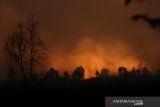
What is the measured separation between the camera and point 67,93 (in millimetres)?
61688

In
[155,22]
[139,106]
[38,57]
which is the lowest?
[139,106]

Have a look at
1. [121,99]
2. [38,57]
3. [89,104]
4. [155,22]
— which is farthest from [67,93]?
[155,22]

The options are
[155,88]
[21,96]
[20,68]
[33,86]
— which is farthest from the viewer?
[20,68]

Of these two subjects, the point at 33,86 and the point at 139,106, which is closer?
the point at 139,106

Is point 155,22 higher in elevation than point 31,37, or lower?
lower

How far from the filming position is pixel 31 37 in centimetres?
7844

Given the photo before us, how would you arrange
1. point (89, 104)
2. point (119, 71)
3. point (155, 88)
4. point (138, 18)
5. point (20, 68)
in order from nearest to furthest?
point (138, 18), point (89, 104), point (155, 88), point (20, 68), point (119, 71)

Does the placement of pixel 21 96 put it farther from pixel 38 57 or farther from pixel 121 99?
pixel 121 99

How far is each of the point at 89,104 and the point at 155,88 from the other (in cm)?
993

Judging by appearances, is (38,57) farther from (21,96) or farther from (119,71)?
(119,71)

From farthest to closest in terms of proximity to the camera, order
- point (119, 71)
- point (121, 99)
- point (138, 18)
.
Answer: point (119, 71) < point (121, 99) < point (138, 18)

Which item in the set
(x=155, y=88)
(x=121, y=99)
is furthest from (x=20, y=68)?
(x=121, y=99)

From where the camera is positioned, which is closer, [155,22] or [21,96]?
[155,22]

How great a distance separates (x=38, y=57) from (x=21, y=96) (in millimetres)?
15951
